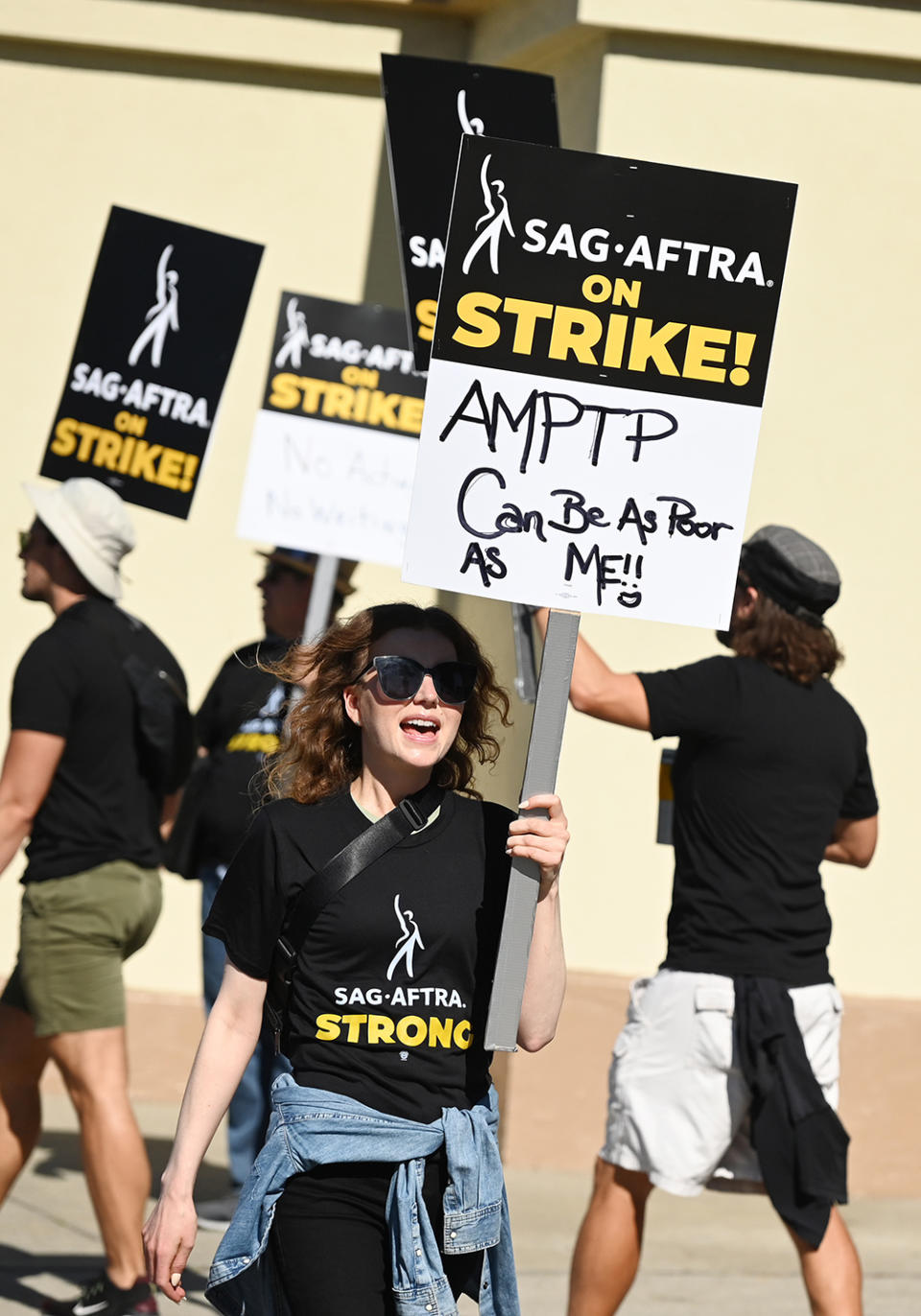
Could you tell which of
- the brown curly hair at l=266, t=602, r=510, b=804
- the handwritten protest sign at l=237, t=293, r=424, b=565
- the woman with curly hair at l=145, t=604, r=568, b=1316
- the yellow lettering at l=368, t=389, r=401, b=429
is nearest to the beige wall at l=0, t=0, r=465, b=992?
the handwritten protest sign at l=237, t=293, r=424, b=565

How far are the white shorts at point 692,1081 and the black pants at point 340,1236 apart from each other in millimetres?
1367

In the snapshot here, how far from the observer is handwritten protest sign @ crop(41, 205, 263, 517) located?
5.52 metres

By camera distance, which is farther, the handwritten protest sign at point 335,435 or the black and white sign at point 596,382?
the handwritten protest sign at point 335,435

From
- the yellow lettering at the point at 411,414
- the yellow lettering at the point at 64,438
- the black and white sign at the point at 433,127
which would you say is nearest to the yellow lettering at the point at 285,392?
the yellow lettering at the point at 411,414

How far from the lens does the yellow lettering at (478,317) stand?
3.05 m

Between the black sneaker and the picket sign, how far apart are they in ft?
8.19

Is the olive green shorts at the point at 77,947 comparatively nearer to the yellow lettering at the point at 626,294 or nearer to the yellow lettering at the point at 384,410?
the yellow lettering at the point at 384,410

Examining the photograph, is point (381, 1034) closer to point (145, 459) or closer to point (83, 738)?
point (83, 738)

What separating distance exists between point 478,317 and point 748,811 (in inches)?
65.9

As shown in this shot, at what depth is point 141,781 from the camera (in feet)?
16.4

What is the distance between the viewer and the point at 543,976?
3.04 meters

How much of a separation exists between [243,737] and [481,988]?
2.82m

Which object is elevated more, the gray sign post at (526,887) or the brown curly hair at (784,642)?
the brown curly hair at (784,642)

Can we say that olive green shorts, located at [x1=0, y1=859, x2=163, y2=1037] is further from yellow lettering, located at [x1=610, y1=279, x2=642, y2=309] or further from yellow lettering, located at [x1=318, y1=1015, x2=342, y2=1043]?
yellow lettering, located at [x1=610, y1=279, x2=642, y2=309]
